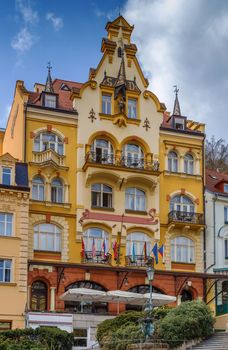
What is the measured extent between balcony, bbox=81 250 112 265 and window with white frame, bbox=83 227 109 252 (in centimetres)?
43

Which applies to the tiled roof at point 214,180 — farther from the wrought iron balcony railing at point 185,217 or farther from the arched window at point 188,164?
the wrought iron balcony railing at point 185,217

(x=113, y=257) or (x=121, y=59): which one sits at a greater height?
(x=121, y=59)

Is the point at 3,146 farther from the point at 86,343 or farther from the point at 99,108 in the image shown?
the point at 86,343

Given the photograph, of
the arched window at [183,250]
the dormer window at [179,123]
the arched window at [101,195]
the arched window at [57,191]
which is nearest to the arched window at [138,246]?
the arched window at [183,250]

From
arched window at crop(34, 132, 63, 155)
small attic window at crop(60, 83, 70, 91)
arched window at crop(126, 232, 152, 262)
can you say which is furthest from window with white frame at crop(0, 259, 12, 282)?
small attic window at crop(60, 83, 70, 91)

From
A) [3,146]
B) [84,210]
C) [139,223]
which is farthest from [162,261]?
[3,146]

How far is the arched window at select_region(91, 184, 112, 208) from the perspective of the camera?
4722cm

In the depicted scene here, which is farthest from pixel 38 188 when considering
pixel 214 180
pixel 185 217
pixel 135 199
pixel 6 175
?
pixel 214 180

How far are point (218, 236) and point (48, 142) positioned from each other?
552 inches

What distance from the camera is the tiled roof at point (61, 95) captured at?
48.4 m

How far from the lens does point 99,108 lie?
48750mm

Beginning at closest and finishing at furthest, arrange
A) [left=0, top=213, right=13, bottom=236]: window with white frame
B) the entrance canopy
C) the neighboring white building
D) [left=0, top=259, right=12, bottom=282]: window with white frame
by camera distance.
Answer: [left=0, top=259, right=12, bottom=282]: window with white frame → the entrance canopy → [left=0, top=213, right=13, bottom=236]: window with white frame → the neighboring white building

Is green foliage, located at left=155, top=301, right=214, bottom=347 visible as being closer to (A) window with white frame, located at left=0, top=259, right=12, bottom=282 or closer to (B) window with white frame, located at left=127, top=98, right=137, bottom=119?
(A) window with white frame, located at left=0, top=259, right=12, bottom=282

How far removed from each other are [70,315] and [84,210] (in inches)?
312
